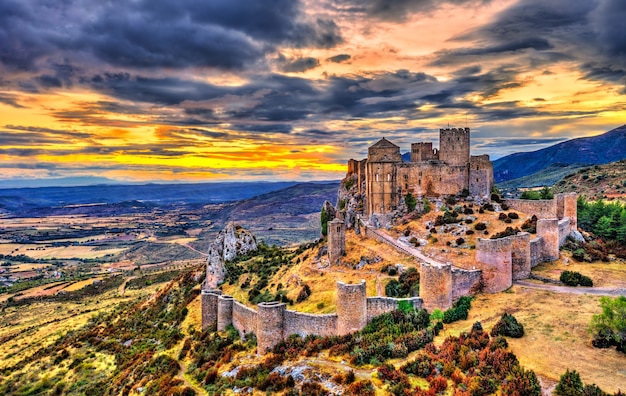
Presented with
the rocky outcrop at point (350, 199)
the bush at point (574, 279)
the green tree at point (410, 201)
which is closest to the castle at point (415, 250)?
the rocky outcrop at point (350, 199)

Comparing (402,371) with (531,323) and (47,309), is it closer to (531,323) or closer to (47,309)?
(531,323)

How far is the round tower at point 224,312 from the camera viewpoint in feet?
116

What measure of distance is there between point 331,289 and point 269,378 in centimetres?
1453

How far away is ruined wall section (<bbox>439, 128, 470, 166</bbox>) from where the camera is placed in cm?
5172

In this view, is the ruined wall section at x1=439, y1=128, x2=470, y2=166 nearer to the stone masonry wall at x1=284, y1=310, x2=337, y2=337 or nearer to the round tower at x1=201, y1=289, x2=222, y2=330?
the round tower at x1=201, y1=289, x2=222, y2=330

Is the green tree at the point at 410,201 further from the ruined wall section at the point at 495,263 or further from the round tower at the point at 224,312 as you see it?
the round tower at the point at 224,312

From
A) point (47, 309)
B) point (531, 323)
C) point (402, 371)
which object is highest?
point (531, 323)

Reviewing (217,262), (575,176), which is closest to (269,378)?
(217,262)

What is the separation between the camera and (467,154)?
171 feet

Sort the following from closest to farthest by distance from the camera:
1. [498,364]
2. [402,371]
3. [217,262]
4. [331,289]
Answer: [498,364]
[402,371]
[331,289]
[217,262]

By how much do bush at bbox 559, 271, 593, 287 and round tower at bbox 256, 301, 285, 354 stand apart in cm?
1906

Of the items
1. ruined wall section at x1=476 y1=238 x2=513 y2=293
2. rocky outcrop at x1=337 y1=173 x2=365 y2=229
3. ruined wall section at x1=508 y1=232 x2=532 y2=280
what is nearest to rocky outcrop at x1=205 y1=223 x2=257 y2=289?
rocky outcrop at x1=337 y1=173 x2=365 y2=229

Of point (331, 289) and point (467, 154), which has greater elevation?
point (467, 154)

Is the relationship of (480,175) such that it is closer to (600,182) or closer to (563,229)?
(563,229)
